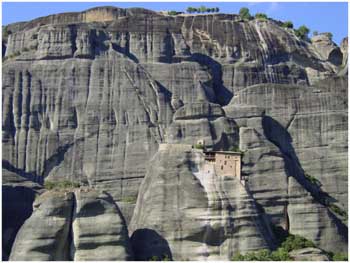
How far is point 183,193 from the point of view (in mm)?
66562

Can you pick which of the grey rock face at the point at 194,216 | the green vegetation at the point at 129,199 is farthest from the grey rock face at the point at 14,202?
the grey rock face at the point at 194,216

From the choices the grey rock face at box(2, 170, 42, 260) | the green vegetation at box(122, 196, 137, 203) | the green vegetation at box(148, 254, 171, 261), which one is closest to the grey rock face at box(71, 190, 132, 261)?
the green vegetation at box(148, 254, 171, 261)

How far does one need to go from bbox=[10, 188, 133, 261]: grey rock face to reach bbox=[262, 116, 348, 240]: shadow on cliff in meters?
12.9

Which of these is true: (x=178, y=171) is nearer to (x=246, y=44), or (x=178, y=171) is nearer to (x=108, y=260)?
(x=108, y=260)

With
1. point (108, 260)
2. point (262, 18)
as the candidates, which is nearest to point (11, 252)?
point (108, 260)

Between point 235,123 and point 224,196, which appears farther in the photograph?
point 235,123

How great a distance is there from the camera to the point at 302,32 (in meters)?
87.6

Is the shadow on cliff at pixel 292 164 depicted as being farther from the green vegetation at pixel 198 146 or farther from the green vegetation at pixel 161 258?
the green vegetation at pixel 161 258

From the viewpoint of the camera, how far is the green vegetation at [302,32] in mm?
87062

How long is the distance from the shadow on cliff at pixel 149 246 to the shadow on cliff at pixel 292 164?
10.0m

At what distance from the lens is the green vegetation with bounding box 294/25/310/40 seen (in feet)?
286

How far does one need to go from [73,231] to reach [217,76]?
20.9m

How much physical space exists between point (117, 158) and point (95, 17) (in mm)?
12941

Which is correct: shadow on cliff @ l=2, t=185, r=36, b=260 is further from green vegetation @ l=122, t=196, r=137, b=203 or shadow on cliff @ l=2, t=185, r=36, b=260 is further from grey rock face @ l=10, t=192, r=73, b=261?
grey rock face @ l=10, t=192, r=73, b=261
